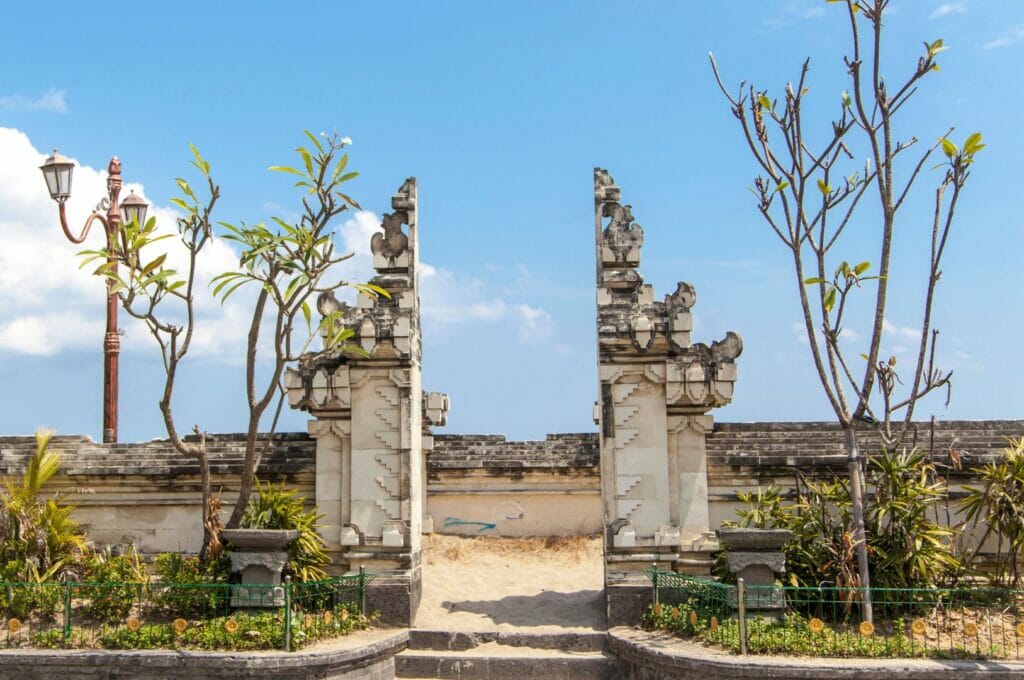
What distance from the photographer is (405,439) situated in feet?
44.3

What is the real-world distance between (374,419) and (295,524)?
1.63 metres

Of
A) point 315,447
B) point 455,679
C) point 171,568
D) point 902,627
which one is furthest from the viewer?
point 315,447

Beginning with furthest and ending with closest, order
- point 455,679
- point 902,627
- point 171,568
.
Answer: point 171,568 < point 455,679 < point 902,627

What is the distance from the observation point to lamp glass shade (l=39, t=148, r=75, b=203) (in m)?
15.3

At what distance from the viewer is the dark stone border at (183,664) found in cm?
1111

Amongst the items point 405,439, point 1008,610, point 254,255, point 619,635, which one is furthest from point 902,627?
point 254,255

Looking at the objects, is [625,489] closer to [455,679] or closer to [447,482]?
[455,679]

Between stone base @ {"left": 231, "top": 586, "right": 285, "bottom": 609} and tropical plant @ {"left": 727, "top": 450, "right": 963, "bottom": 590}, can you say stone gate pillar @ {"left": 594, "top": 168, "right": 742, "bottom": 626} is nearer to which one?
tropical plant @ {"left": 727, "top": 450, "right": 963, "bottom": 590}

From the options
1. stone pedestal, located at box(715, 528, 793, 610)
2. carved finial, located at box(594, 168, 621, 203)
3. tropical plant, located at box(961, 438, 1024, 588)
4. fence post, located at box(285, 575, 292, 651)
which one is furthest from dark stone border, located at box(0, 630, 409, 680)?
tropical plant, located at box(961, 438, 1024, 588)

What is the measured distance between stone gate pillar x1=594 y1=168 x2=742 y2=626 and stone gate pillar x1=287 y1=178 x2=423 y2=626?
8.04 feet

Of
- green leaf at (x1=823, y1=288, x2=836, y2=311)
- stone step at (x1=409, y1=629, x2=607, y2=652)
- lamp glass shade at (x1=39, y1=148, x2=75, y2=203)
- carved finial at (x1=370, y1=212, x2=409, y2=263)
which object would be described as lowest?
stone step at (x1=409, y1=629, x2=607, y2=652)

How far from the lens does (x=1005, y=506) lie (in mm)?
12414

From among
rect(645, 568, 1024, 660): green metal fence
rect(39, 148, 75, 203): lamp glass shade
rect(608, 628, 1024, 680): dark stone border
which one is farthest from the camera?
rect(39, 148, 75, 203): lamp glass shade

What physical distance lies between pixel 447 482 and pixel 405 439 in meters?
4.99
